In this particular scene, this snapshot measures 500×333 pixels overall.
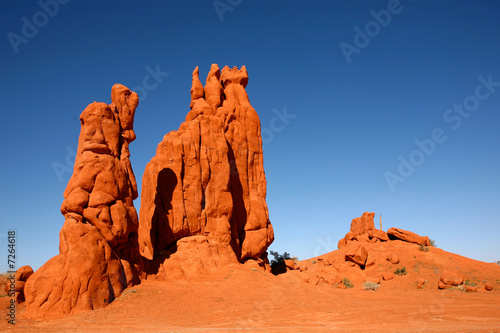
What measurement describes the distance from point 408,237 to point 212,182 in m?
26.9

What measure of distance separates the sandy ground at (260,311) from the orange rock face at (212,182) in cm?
371

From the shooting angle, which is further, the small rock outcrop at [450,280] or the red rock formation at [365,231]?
the red rock formation at [365,231]

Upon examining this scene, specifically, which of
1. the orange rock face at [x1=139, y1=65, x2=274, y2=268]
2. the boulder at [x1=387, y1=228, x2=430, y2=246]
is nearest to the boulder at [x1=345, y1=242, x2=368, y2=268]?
the boulder at [x1=387, y1=228, x2=430, y2=246]

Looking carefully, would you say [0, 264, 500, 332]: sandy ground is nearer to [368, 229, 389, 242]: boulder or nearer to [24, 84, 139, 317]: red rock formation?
[24, 84, 139, 317]: red rock formation

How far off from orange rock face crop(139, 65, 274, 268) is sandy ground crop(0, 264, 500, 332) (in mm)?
3713

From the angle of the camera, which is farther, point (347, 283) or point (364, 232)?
point (364, 232)

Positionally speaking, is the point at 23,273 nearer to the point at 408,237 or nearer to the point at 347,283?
→ the point at 347,283

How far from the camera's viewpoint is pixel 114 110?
2394cm

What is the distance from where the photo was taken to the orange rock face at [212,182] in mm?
25734

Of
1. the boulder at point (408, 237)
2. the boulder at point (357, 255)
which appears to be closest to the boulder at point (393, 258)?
the boulder at point (357, 255)

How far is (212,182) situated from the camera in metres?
28.1

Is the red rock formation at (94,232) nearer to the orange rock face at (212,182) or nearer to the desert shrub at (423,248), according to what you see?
the orange rock face at (212,182)

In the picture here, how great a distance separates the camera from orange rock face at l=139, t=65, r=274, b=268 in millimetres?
Answer: 25734

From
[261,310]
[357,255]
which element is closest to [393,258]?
[357,255]
